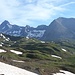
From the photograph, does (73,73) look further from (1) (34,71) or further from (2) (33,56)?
(2) (33,56)

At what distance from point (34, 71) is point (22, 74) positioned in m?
6.97

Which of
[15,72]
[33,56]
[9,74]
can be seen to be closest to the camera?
[9,74]

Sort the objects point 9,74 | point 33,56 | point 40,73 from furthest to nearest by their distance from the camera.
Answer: point 33,56, point 40,73, point 9,74

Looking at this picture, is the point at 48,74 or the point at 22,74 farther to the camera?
the point at 48,74

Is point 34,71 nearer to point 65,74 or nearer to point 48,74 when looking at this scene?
point 48,74

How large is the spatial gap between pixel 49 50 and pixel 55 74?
456 feet

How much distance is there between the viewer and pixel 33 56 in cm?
11631

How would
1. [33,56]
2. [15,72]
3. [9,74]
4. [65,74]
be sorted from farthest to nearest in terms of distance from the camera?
[33,56] < [65,74] < [15,72] < [9,74]

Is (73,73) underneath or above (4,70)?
underneath

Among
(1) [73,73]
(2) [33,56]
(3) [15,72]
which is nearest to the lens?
(3) [15,72]

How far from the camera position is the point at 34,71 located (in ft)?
183

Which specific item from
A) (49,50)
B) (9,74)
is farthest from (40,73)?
(49,50)

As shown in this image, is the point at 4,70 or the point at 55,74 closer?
the point at 4,70

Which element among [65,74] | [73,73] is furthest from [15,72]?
[73,73]
